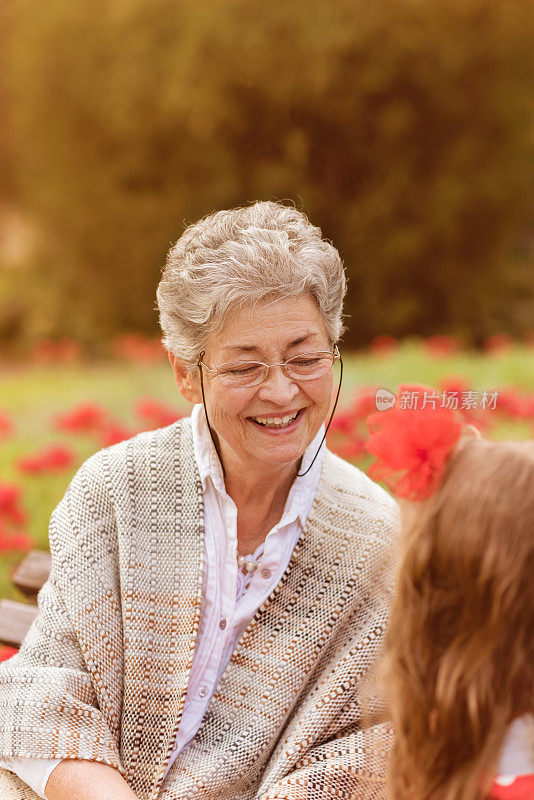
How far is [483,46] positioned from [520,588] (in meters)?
7.71

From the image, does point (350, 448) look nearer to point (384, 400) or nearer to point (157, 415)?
point (157, 415)

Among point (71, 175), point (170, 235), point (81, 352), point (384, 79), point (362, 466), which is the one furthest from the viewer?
point (81, 352)

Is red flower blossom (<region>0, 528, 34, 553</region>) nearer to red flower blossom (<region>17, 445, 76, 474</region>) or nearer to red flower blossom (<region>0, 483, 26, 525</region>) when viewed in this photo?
red flower blossom (<region>0, 483, 26, 525</region>)

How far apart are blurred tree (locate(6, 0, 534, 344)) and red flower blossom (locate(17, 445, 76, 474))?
15.3 ft

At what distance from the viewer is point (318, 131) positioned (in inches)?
322

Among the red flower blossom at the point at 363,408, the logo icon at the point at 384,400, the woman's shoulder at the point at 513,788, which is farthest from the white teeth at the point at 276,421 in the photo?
the red flower blossom at the point at 363,408

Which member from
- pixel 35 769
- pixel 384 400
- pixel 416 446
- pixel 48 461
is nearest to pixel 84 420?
pixel 48 461

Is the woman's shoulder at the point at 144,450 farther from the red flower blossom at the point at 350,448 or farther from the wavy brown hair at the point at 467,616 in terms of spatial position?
the red flower blossom at the point at 350,448

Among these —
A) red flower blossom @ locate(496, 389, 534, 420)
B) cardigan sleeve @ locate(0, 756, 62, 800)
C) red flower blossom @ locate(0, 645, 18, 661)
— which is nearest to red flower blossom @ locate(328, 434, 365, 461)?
red flower blossom @ locate(496, 389, 534, 420)

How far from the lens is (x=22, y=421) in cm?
571

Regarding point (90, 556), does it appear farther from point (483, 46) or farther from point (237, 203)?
point (483, 46)

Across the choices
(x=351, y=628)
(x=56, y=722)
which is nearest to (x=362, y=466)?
(x=351, y=628)

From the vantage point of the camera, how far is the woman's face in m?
1.96

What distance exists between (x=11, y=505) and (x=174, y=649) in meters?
1.61
